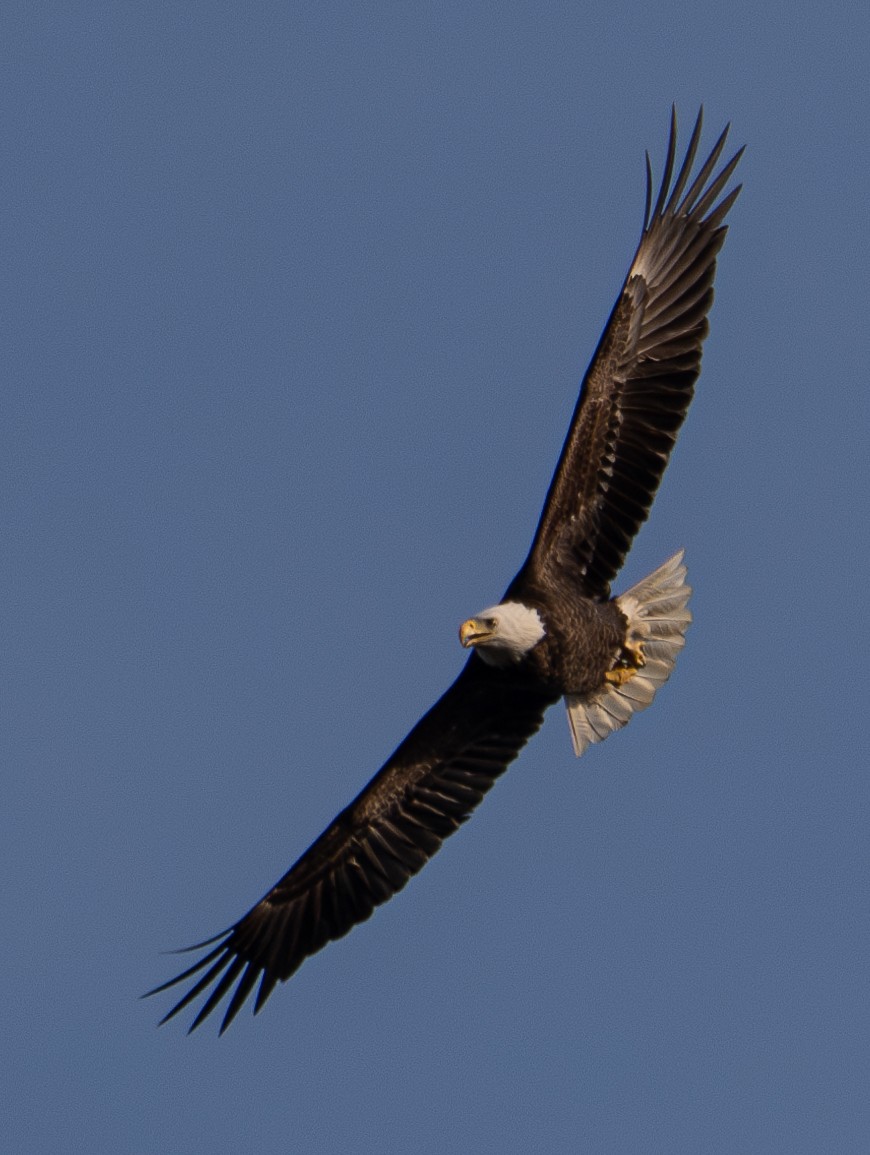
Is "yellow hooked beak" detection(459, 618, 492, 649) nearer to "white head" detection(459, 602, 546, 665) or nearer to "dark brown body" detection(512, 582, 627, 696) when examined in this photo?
"white head" detection(459, 602, 546, 665)

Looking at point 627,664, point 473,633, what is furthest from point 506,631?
point 627,664

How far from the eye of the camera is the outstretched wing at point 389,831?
15156 mm

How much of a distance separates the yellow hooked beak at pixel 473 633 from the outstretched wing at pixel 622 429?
426mm

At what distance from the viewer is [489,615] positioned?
565 inches

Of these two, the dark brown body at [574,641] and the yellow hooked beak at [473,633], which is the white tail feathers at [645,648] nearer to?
the dark brown body at [574,641]

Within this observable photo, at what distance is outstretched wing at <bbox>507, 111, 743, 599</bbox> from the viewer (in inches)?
575

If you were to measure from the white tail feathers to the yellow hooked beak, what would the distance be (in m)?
0.92

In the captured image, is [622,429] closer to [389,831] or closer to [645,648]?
[645,648]

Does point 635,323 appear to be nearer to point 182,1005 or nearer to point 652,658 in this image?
point 652,658

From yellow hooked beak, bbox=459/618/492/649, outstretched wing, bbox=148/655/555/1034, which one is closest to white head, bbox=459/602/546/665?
yellow hooked beak, bbox=459/618/492/649

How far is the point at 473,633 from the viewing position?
1430cm

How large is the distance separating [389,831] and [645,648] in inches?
69.8

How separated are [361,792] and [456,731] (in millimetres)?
639

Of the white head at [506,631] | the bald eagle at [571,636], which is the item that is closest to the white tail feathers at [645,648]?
the bald eagle at [571,636]
